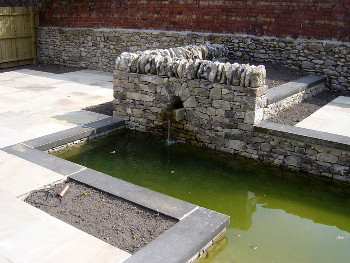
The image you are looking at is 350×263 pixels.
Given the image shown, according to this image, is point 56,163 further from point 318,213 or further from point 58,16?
point 58,16

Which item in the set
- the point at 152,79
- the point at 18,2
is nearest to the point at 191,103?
the point at 152,79

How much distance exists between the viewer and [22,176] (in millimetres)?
5062

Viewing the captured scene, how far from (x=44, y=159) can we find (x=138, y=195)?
182 centimetres

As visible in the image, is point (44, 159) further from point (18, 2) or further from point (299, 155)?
point (18, 2)

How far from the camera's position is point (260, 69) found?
6301 mm

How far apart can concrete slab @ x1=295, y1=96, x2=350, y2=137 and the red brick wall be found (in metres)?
2.08

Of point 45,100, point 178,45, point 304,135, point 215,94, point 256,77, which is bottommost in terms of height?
point 45,100

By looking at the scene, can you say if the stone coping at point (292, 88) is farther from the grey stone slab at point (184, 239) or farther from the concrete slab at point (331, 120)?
the grey stone slab at point (184, 239)

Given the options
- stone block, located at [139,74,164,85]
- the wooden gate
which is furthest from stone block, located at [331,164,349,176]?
the wooden gate

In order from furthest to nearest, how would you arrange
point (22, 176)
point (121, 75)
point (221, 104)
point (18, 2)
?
1. point (18, 2)
2. point (121, 75)
3. point (221, 104)
4. point (22, 176)

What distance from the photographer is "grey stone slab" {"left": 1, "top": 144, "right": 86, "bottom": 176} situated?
5.27m

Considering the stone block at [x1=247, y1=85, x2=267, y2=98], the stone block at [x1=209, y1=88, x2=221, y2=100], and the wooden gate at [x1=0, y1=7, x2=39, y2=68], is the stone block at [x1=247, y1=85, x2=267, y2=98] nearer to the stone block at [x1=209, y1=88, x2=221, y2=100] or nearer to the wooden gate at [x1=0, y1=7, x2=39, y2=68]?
the stone block at [x1=209, y1=88, x2=221, y2=100]

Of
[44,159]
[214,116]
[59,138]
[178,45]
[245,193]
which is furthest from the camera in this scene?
[178,45]

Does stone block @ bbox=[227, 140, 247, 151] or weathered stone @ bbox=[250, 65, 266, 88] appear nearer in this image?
weathered stone @ bbox=[250, 65, 266, 88]
